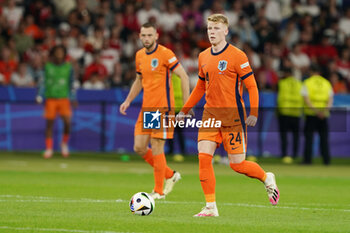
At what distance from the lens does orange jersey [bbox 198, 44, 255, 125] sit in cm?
959

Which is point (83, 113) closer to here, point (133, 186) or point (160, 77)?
point (133, 186)

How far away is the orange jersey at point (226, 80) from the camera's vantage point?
9594 mm

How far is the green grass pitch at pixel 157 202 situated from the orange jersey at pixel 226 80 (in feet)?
4.14

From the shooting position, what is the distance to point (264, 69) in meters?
23.5

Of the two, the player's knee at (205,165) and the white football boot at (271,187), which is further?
the white football boot at (271,187)

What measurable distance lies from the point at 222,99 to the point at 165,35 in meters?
14.3

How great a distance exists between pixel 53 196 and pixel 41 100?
8769mm

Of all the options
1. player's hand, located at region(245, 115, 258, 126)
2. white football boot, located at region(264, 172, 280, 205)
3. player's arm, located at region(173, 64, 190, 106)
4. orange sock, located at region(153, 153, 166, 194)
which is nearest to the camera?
player's hand, located at region(245, 115, 258, 126)

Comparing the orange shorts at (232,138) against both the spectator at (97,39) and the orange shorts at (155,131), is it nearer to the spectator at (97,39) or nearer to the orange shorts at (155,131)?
the orange shorts at (155,131)

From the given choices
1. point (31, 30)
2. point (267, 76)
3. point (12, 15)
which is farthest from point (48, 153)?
point (267, 76)

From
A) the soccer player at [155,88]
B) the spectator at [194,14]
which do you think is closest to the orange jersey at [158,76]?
the soccer player at [155,88]

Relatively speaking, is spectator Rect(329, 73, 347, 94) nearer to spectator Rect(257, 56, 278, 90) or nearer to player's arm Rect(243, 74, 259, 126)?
spectator Rect(257, 56, 278, 90)

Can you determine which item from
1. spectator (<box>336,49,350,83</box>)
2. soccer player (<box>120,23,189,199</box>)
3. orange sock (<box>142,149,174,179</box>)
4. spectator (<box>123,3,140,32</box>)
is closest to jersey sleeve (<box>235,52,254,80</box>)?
soccer player (<box>120,23,189,199</box>)

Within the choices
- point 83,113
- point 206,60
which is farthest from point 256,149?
point 206,60
